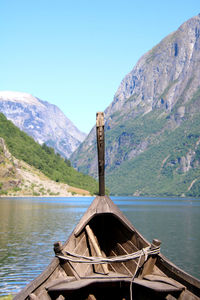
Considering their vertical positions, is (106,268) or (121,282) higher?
(106,268)

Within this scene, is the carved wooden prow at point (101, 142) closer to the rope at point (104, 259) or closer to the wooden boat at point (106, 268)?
the wooden boat at point (106, 268)

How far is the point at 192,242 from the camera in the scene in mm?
54125

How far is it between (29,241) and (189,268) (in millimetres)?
20106

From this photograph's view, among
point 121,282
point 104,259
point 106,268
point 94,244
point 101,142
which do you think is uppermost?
point 101,142

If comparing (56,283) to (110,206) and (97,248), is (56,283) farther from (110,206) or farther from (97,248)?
(110,206)

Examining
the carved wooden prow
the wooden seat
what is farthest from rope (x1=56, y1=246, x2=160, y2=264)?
the carved wooden prow

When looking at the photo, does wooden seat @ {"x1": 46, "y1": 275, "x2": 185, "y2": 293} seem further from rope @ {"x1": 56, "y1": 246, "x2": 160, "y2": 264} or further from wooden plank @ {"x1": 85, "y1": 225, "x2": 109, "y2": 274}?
wooden plank @ {"x1": 85, "y1": 225, "x2": 109, "y2": 274}

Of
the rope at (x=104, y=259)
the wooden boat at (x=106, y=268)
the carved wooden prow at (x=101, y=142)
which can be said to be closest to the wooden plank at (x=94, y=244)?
the wooden boat at (x=106, y=268)

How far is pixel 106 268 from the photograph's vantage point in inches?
701

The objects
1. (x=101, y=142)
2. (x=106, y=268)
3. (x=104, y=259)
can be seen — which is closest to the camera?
(x=104, y=259)

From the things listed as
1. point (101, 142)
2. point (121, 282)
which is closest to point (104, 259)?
point (121, 282)

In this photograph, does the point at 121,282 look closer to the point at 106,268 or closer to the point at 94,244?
the point at 106,268

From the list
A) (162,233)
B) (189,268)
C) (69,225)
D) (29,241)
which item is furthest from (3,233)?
(189,268)

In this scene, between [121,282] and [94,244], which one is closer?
[121,282]
